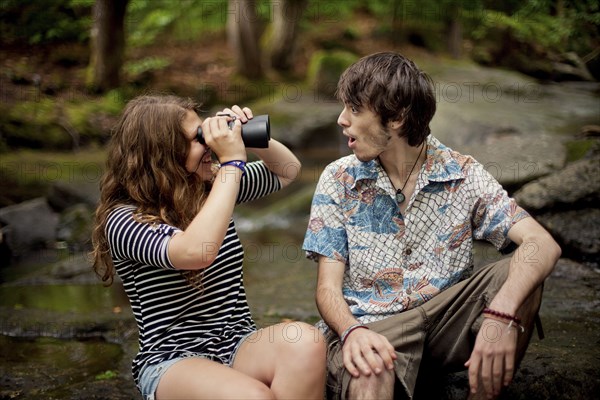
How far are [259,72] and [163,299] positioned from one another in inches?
362

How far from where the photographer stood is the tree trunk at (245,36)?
34.4ft

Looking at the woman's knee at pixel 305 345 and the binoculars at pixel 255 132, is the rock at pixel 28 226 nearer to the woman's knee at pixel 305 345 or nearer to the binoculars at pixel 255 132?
the binoculars at pixel 255 132

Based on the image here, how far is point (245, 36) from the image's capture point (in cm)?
1070

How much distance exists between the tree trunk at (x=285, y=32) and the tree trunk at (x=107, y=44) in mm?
3111

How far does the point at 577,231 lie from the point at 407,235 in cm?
230

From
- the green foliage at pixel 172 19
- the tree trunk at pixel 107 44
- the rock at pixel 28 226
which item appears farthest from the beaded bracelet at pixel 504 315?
the green foliage at pixel 172 19

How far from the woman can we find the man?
0.79 ft

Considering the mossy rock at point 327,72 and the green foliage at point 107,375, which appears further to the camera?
the mossy rock at point 327,72

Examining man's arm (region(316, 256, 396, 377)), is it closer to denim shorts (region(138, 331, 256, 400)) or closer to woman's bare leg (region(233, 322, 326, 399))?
woman's bare leg (region(233, 322, 326, 399))

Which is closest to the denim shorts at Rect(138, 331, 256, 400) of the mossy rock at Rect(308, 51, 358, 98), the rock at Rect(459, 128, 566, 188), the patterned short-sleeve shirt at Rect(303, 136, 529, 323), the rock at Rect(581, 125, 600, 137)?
the patterned short-sleeve shirt at Rect(303, 136, 529, 323)

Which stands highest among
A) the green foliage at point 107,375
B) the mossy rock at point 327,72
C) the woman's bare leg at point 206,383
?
the woman's bare leg at point 206,383

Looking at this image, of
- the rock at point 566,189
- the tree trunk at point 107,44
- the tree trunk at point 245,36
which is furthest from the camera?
the tree trunk at point 245,36

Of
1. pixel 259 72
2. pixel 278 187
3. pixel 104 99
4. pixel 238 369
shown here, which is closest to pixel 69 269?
pixel 278 187

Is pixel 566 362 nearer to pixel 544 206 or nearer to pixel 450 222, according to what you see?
pixel 450 222
